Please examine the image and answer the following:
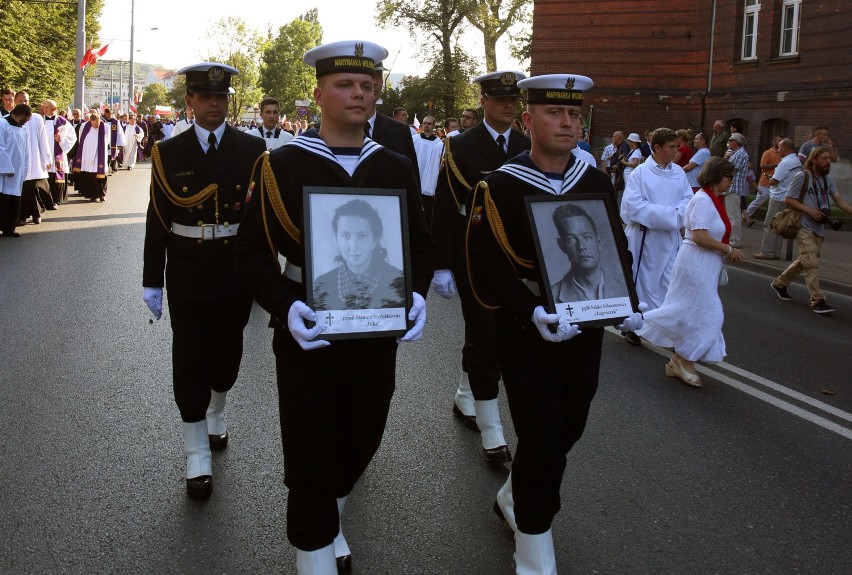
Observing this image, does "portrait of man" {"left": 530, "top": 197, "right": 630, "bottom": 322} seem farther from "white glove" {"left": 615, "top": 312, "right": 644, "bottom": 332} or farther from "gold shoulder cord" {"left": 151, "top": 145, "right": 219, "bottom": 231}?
"gold shoulder cord" {"left": 151, "top": 145, "right": 219, "bottom": 231}

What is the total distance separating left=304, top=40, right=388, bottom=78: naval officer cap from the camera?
11.3 feet

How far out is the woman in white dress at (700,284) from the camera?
23.9ft

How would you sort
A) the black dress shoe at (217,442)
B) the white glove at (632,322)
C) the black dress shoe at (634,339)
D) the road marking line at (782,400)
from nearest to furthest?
1. the white glove at (632,322)
2. the black dress shoe at (217,442)
3. the road marking line at (782,400)
4. the black dress shoe at (634,339)

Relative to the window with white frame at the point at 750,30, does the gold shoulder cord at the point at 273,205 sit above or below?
below

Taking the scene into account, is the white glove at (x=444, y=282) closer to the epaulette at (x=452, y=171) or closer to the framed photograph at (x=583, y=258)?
the epaulette at (x=452, y=171)

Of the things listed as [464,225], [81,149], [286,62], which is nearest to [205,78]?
[464,225]

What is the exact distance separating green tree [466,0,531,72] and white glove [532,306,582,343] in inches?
1926

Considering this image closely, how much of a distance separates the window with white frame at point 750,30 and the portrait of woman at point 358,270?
26.1 m

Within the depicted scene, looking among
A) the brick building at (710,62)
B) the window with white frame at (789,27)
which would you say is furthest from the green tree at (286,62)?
the window with white frame at (789,27)

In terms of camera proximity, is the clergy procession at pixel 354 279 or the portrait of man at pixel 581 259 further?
the portrait of man at pixel 581 259

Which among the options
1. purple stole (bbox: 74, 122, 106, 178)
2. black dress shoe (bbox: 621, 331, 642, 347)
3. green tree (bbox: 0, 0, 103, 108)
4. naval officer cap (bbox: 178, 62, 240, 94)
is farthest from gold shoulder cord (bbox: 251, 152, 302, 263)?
green tree (bbox: 0, 0, 103, 108)

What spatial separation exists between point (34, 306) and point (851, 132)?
20015 millimetres

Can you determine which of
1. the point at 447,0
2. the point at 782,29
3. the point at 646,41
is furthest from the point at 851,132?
the point at 447,0

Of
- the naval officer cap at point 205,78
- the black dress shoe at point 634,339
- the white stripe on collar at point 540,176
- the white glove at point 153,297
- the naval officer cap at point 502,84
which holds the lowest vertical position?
the black dress shoe at point 634,339
